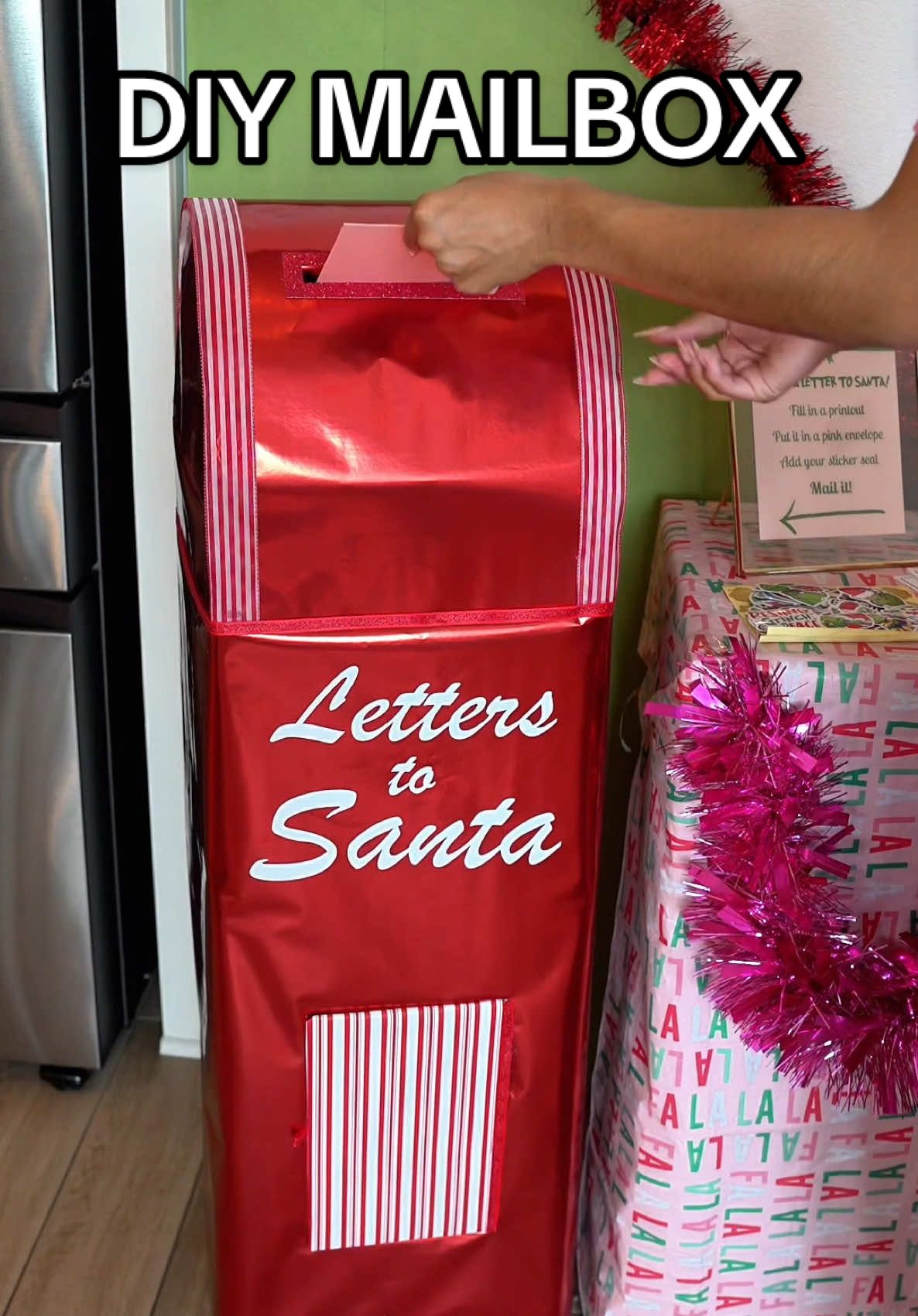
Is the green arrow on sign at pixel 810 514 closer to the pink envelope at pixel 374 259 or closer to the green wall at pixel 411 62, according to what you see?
the green wall at pixel 411 62

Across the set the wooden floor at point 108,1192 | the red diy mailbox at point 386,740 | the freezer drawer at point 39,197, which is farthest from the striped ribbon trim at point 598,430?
the wooden floor at point 108,1192

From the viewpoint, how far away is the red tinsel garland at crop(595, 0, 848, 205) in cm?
141

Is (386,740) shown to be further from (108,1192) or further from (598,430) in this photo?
(108,1192)

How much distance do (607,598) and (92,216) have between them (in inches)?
31.3

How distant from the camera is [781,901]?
1181mm

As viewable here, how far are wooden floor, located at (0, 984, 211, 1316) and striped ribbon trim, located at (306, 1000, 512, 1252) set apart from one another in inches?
12.4

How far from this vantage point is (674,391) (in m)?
1.60

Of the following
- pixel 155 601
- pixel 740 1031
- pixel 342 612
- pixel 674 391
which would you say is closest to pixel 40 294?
pixel 155 601

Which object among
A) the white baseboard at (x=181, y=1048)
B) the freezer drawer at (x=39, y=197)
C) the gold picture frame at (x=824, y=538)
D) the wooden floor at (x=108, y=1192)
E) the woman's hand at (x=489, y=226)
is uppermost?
the freezer drawer at (x=39, y=197)

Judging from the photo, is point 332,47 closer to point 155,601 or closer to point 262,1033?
point 155,601

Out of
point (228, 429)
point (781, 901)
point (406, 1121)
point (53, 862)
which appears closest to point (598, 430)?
point (228, 429)

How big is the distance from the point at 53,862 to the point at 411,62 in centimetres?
104

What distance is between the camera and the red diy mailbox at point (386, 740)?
110 cm

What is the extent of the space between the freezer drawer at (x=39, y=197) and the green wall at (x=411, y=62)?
146 mm
